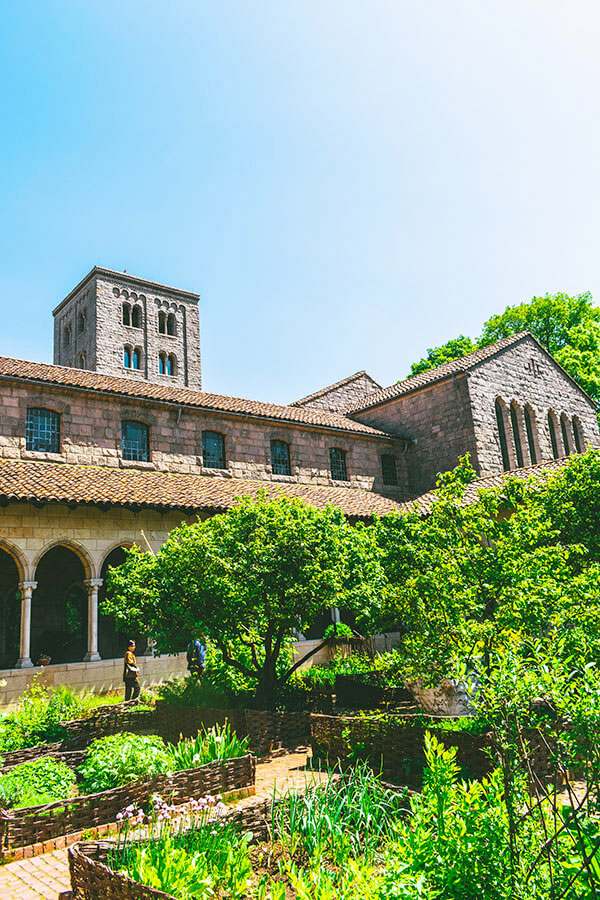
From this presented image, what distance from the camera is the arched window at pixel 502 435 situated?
24.8 metres

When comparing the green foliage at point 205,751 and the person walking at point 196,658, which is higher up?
the person walking at point 196,658

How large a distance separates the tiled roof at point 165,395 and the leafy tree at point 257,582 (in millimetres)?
9247

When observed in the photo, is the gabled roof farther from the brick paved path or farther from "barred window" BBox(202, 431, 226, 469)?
the brick paved path

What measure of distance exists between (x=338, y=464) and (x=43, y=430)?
11.4 meters

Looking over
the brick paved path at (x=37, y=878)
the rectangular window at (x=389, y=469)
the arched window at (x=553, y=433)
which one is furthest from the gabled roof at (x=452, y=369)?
the brick paved path at (x=37, y=878)

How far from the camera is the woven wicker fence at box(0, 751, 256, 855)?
623 cm

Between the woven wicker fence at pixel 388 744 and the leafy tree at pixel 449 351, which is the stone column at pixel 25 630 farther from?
the leafy tree at pixel 449 351

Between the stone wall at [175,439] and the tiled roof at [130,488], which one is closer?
the tiled roof at [130,488]

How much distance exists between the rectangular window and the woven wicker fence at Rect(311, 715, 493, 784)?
18.3 meters

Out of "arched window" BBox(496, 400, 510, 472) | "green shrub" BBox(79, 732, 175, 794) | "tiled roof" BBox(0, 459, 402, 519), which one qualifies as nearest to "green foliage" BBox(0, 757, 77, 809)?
"green shrub" BBox(79, 732, 175, 794)

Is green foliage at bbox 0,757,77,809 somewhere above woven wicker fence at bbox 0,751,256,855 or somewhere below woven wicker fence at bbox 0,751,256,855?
above

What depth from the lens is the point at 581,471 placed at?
1155 centimetres

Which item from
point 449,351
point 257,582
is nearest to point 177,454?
point 257,582

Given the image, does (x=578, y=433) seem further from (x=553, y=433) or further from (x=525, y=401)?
(x=525, y=401)
